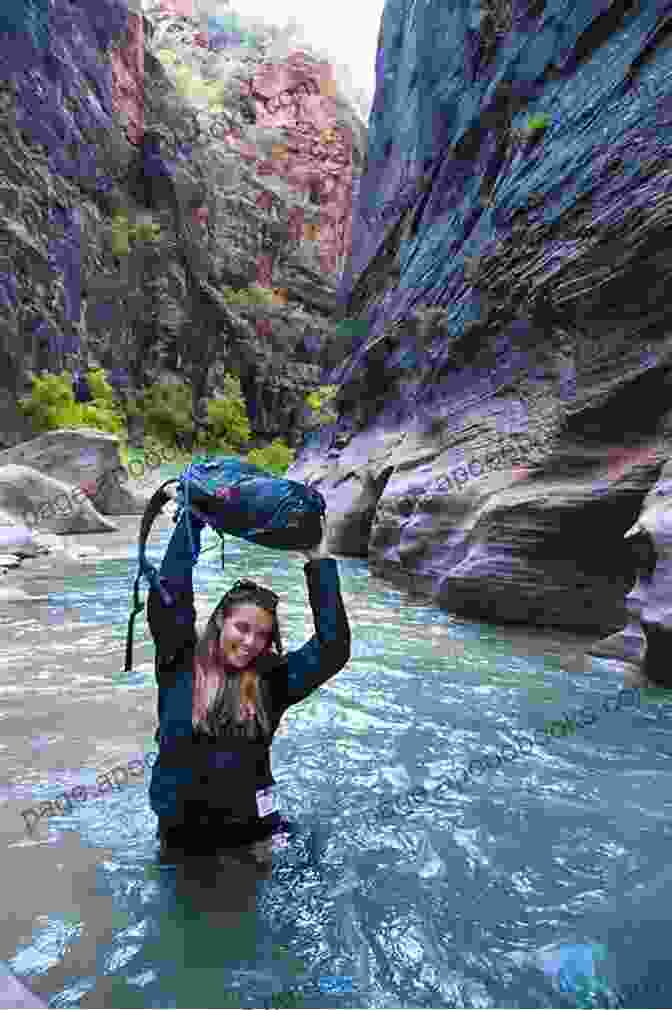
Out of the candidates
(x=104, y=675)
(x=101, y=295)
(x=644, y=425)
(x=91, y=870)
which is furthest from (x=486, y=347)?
(x=101, y=295)

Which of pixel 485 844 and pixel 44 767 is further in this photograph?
pixel 44 767

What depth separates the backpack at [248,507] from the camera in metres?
2.58

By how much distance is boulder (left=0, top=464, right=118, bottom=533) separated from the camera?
1452 cm

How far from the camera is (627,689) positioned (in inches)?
207

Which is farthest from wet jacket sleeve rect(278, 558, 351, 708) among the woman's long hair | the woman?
the woman's long hair

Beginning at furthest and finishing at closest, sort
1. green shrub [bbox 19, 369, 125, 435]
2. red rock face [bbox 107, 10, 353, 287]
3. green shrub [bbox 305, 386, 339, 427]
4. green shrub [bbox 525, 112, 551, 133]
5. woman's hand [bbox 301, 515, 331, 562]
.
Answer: red rock face [bbox 107, 10, 353, 287]
green shrub [bbox 305, 386, 339, 427]
green shrub [bbox 19, 369, 125, 435]
green shrub [bbox 525, 112, 551, 133]
woman's hand [bbox 301, 515, 331, 562]

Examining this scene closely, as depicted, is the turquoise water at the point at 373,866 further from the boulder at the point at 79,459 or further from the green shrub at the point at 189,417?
the green shrub at the point at 189,417

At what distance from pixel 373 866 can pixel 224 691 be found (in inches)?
37.9

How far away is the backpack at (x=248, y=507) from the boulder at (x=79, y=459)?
50.8 ft

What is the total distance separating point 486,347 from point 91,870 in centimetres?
913

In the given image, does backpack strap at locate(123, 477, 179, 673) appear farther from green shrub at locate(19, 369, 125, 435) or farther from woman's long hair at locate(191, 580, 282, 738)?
green shrub at locate(19, 369, 125, 435)

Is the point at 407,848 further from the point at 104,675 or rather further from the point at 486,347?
the point at 486,347

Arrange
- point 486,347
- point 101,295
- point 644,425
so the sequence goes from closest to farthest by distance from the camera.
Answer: point 644,425 → point 486,347 → point 101,295

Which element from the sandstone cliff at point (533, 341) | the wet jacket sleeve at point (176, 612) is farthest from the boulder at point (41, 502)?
the wet jacket sleeve at point (176, 612)
